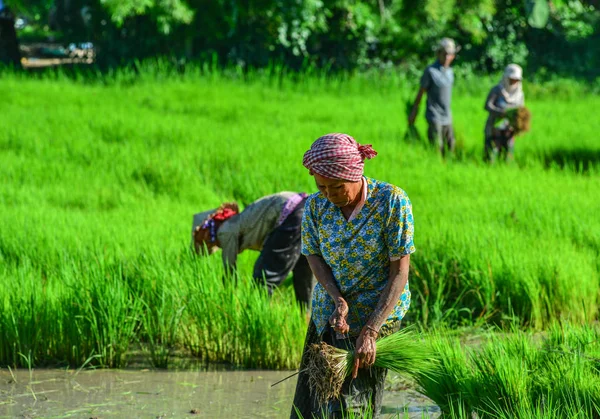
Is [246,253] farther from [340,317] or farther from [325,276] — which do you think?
[340,317]

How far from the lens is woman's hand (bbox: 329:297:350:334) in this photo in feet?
11.1

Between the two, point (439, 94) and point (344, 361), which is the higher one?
point (439, 94)

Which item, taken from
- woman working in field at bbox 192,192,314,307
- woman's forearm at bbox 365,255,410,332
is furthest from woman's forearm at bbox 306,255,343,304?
woman working in field at bbox 192,192,314,307

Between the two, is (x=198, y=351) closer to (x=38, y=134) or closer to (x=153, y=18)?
(x=38, y=134)

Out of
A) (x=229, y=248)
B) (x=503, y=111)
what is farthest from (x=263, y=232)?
(x=503, y=111)

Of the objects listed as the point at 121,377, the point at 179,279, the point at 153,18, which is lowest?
the point at 121,377

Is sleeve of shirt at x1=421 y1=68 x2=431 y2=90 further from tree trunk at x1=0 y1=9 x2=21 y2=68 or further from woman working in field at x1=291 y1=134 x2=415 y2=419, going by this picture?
tree trunk at x1=0 y1=9 x2=21 y2=68

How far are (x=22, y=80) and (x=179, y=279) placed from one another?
362 inches

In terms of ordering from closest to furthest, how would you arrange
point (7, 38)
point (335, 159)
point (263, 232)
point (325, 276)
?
point (335, 159) < point (325, 276) < point (263, 232) < point (7, 38)

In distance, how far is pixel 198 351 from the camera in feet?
18.7

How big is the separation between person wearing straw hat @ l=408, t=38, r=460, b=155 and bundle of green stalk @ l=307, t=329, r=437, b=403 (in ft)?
22.2

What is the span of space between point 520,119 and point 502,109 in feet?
0.96

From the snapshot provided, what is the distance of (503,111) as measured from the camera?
10.1 meters

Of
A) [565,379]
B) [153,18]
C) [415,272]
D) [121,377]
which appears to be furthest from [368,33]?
[565,379]
